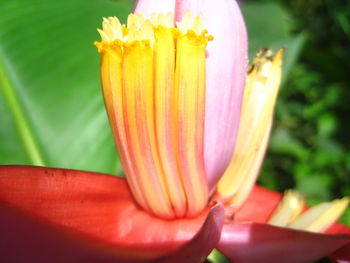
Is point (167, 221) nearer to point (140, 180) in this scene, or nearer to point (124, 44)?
point (140, 180)

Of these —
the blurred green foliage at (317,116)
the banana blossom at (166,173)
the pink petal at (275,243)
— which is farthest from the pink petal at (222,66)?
the blurred green foliage at (317,116)

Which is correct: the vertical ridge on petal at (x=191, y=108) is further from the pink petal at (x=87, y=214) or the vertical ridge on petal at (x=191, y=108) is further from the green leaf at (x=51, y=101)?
the green leaf at (x=51, y=101)

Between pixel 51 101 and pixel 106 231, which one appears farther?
pixel 51 101

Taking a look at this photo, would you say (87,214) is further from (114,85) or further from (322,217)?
(322,217)

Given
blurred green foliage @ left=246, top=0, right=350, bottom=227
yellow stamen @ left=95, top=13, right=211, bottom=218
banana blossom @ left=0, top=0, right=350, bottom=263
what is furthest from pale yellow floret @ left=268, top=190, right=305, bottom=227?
blurred green foliage @ left=246, top=0, right=350, bottom=227

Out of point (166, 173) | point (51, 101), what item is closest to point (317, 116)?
point (51, 101)

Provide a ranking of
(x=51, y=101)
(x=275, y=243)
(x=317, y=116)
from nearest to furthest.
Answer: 1. (x=275, y=243)
2. (x=51, y=101)
3. (x=317, y=116)
